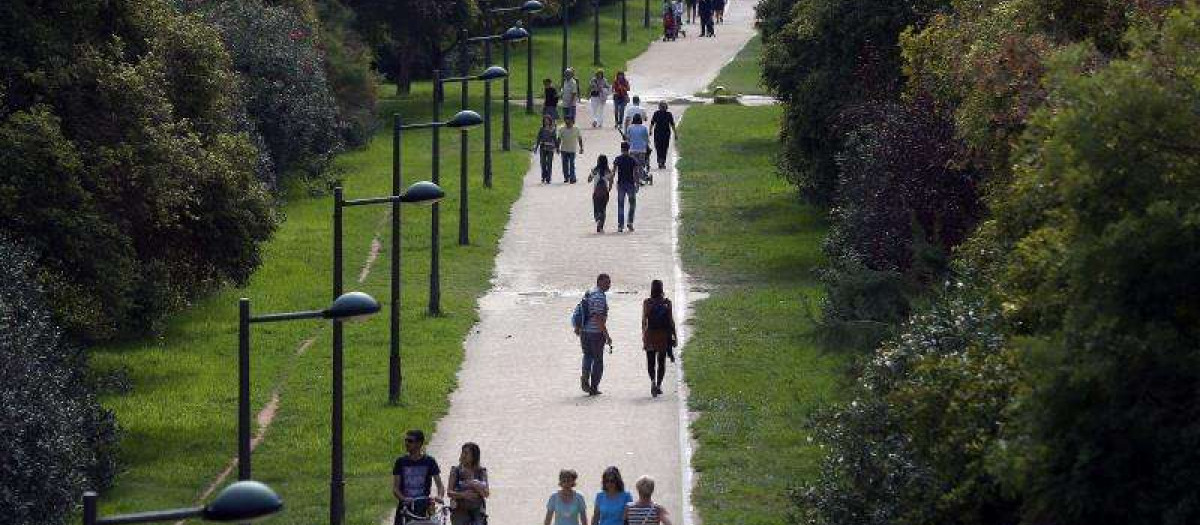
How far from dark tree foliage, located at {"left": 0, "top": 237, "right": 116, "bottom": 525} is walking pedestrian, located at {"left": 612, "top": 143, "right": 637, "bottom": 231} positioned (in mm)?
15425

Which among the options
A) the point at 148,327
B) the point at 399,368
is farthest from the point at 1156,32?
the point at 148,327

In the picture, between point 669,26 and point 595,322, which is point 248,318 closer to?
point 595,322

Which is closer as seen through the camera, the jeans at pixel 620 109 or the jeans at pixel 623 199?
the jeans at pixel 623 199

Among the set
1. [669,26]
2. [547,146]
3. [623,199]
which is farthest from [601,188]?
[669,26]

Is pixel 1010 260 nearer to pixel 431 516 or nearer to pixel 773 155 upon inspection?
pixel 431 516

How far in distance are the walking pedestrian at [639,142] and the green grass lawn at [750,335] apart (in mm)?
1045

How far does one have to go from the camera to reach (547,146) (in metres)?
43.0

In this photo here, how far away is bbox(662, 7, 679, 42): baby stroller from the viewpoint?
73.2 meters

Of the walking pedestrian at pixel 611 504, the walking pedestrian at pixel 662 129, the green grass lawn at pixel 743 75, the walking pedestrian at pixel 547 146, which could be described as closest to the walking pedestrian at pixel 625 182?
the walking pedestrian at pixel 547 146

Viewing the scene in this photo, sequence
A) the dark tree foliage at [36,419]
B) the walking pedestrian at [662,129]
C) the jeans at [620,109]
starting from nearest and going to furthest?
the dark tree foliage at [36,419] → the walking pedestrian at [662,129] → the jeans at [620,109]

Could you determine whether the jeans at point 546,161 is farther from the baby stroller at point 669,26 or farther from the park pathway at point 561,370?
the baby stroller at point 669,26

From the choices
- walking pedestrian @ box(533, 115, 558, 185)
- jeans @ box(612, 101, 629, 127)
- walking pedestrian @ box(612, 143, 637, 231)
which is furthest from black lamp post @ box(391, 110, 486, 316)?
jeans @ box(612, 101, 629, 127)

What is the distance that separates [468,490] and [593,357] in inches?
290

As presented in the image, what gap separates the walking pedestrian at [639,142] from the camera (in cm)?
4216
